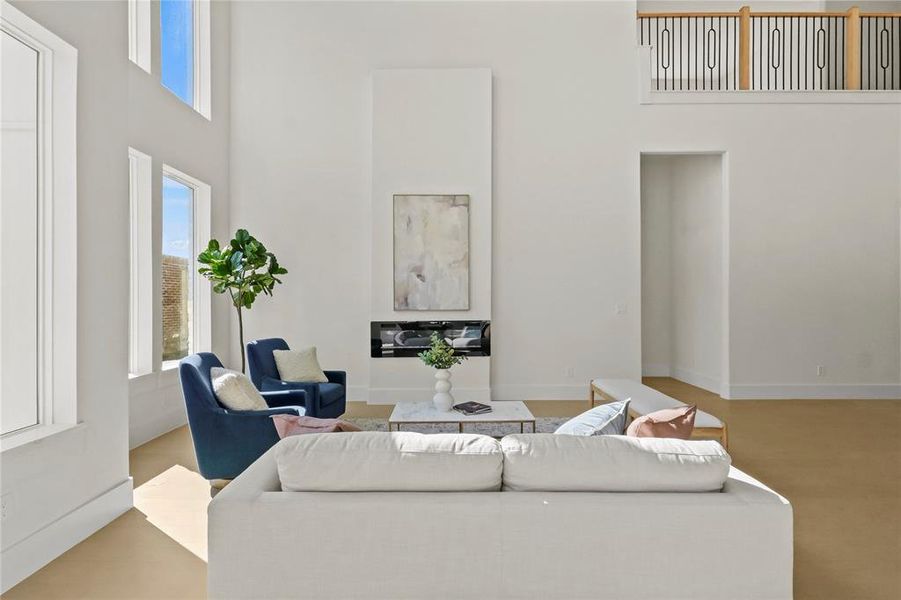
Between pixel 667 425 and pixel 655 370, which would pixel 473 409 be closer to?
pixel 667 425

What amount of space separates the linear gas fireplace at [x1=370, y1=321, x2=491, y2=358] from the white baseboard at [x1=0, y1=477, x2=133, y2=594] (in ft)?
12.0

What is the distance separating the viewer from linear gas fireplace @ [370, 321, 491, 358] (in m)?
6.90

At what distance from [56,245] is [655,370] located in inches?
316

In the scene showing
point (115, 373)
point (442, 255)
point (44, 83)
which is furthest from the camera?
point (442, 255)

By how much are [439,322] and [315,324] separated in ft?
5.07

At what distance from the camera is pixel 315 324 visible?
278 inches

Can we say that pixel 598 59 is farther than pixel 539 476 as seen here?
Yes

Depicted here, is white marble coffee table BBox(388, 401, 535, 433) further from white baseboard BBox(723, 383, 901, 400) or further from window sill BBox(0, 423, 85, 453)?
white baseboard BBox(723, 383, 901, 400)

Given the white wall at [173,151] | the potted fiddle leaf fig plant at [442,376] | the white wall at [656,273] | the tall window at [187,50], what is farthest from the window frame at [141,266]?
the white wall at [656,273]

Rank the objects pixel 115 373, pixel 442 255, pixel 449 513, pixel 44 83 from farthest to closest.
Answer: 1. pixel 442 255
2. pixel 115 373
3. pixel 44 83
4. pixel 449 513

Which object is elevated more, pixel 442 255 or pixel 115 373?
pixel 442 255

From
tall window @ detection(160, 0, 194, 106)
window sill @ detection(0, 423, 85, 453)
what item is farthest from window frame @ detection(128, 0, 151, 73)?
window sill @ detection(0, 423, 85, 453)

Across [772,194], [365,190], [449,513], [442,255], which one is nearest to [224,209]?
[365,190]

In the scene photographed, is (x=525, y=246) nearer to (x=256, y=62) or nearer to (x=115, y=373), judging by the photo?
(x=256, y=62)
